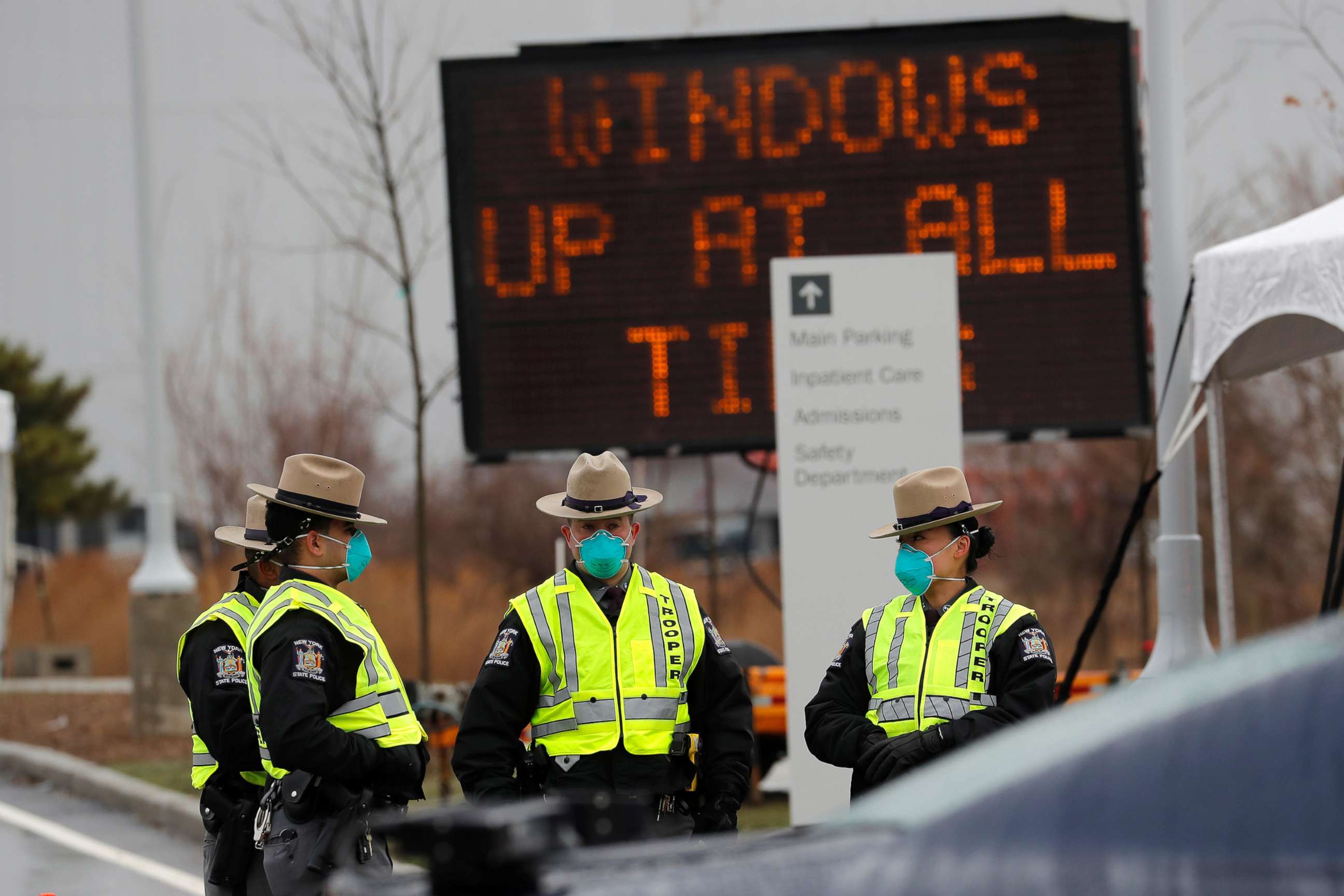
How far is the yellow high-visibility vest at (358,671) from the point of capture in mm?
4484

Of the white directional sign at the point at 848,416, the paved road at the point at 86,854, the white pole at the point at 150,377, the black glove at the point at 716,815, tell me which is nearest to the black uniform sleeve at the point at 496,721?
the black glove at the point at 716,815

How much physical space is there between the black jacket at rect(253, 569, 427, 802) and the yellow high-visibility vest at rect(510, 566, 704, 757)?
0.41 meters

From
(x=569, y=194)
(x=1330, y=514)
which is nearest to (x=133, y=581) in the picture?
(x=569, y=194)

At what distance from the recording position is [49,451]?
36.0 m

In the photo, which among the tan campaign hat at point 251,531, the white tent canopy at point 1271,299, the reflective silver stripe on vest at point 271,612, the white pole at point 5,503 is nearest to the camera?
the reflective silver stripe on vest at point 271,612

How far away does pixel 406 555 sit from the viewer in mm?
23141

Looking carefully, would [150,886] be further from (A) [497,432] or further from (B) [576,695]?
(B) [576,695]

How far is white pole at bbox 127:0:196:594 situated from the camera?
12852 millimetres

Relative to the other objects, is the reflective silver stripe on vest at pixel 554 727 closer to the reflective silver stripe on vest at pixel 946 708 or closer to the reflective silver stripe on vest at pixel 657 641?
the reflective silver stripe on vest at pixel 657 641

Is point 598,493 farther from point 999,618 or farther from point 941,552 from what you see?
point 999,618

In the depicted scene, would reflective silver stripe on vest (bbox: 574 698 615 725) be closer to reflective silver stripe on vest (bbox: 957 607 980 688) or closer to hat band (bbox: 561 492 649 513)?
hat band (bbox: 561 492 649 513)

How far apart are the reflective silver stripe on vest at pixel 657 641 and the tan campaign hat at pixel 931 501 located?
0.74m

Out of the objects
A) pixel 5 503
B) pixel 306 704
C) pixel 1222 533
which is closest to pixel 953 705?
pixel 306 704

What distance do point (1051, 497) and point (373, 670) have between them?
18094mm
